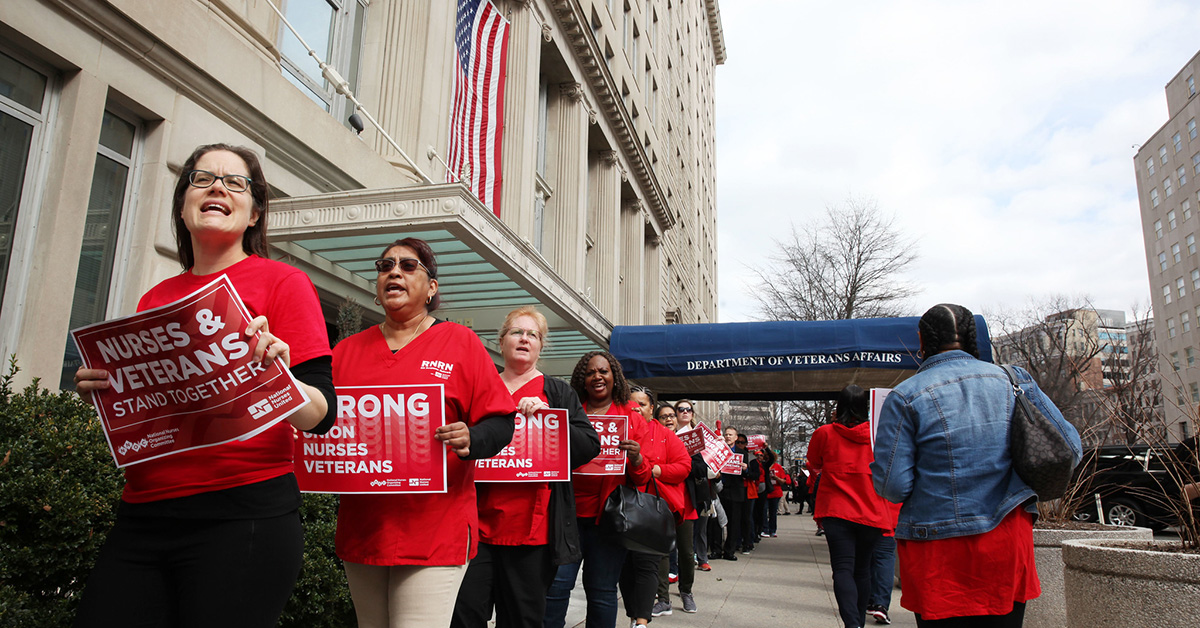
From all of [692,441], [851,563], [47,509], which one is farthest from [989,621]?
[692,441]

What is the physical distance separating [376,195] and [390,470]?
20.5 ft

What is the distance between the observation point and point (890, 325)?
37.6 feet

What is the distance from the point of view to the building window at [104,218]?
270 inches

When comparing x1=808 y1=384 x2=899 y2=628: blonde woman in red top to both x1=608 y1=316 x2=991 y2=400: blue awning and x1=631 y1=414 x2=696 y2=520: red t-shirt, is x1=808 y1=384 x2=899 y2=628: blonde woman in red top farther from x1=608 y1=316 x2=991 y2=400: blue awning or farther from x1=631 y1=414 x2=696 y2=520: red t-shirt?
x1=608 y1=316 x2=991 y2=400: blue awning

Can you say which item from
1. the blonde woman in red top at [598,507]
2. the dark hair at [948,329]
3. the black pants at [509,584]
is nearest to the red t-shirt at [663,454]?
the blonde woman in red top at [598,507]

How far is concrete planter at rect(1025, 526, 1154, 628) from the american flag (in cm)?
994

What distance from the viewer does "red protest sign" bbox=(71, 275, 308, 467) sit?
200 centimetres

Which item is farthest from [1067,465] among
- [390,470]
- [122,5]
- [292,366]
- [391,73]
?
[391,73]

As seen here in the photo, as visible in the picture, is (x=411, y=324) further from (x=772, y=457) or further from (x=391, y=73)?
(x=772, y=457)

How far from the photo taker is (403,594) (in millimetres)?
2871

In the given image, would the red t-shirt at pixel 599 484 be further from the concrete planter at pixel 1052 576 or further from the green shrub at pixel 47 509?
the concrete planter at pixel 1052 576

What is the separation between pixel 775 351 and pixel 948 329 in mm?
8285

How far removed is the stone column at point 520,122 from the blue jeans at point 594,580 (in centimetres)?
1166

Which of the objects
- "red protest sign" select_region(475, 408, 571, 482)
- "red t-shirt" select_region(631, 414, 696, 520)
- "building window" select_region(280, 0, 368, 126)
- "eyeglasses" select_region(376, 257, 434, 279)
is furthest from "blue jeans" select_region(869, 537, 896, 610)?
"building window" select_region(280, 0, 368, 126)
